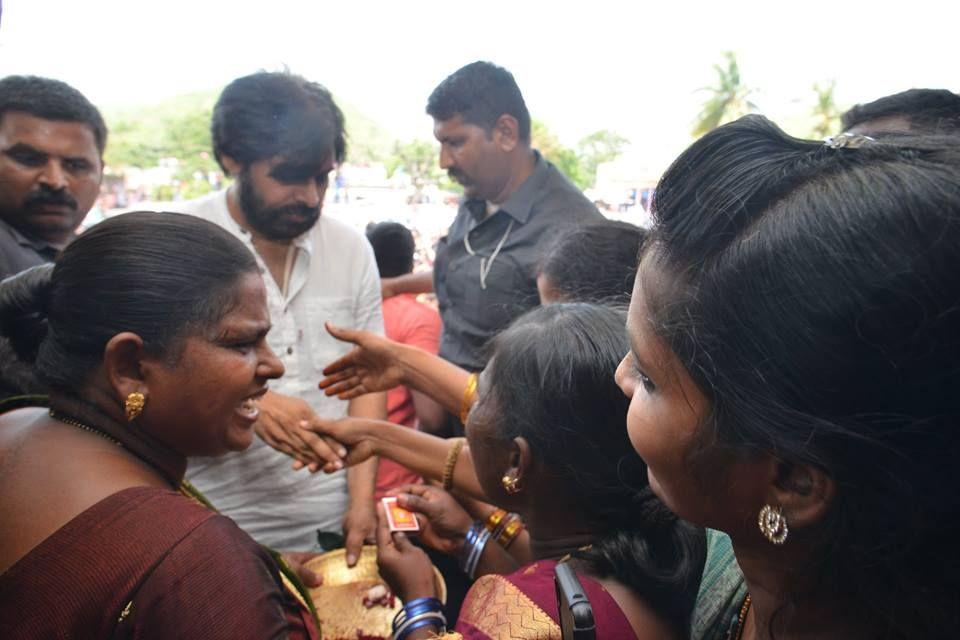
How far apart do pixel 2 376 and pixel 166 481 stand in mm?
720

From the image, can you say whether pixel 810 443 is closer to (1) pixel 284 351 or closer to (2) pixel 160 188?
(1) pixel 284 351

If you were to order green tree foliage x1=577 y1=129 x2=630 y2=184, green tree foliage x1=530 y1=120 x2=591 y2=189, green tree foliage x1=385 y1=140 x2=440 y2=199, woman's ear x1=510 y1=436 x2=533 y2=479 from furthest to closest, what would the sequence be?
green tree foliage x1=577 y1=129 x2=630 y2=184 → green tree foliage x1=385 y1=140 x2=440 y2=199 → green tree foliage x1=530 y1=120 x2=591 y2=189 → woman's ear x1=510 y1=436 x2=533 y2=479

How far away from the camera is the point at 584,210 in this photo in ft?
12.0

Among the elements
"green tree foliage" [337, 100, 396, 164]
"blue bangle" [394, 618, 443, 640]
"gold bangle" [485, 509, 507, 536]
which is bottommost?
"green tree foliage" [337, 100, 396, 164]

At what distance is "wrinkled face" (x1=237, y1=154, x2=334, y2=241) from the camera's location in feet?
8.79

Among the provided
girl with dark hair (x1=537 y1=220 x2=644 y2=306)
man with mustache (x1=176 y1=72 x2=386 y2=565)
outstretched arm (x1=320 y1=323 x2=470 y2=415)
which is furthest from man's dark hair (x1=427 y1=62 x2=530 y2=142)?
outstretched arm (x1=320 y1=323 x2=470 y2=415)

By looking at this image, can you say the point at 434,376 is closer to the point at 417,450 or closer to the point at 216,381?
the point at 417,450

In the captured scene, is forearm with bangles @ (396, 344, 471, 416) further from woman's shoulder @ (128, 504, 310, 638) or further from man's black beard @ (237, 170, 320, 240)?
woman's shoulder @ (128, 504, 310, 638)

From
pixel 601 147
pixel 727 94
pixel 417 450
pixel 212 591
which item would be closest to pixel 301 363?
pixel 417 450

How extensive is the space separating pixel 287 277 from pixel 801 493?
7.68 feet

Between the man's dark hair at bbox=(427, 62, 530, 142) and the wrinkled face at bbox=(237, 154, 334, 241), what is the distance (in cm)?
137

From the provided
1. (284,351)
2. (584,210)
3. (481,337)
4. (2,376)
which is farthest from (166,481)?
(584,210)

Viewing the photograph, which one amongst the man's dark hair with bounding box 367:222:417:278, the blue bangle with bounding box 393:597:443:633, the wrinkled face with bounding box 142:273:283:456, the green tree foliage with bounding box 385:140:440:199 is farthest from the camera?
the green tree foliage with bounding box 385:140:440:199

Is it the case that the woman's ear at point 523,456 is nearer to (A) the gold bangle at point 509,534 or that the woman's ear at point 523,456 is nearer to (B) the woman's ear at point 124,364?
(A) the gold bangle at point 509,534
